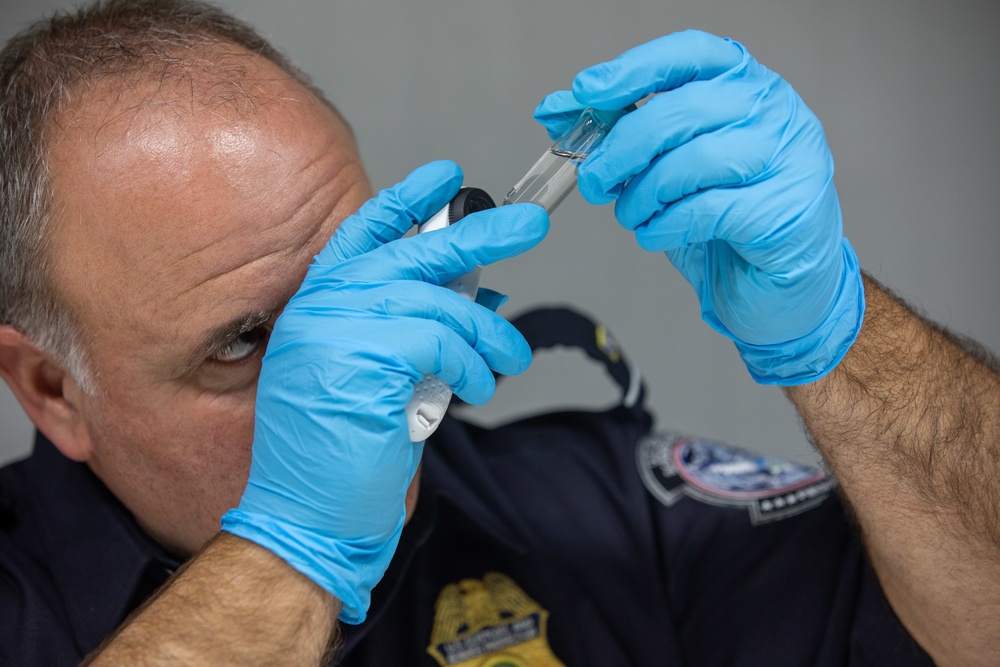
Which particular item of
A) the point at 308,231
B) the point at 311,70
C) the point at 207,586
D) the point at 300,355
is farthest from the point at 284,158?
the point at 311,70

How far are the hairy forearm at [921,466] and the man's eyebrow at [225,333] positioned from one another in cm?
57

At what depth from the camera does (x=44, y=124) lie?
98 cm

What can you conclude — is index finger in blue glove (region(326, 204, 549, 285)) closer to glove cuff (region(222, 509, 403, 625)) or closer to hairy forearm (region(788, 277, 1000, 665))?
glove cuff (region(222, 509, 403, 625))

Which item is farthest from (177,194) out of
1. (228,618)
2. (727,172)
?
(727,172)

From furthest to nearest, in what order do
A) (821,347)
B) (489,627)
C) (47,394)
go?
(489,627)
(47,394)
(821,347)

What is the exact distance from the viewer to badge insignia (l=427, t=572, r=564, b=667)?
1142 millimetres

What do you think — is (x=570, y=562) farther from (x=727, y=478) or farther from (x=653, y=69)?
(x=653, y=69)

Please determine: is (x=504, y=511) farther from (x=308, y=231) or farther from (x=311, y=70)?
(x=311, y=70)

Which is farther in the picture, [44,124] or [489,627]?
[489,627]

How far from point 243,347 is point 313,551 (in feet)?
0.86

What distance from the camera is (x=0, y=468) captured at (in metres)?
1.24

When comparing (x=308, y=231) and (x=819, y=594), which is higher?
(x=308, y=231)

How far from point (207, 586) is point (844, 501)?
0.69m

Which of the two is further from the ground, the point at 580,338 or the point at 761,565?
the point at 580,338
